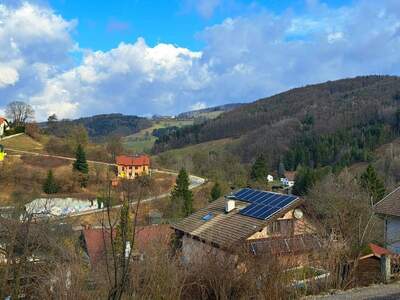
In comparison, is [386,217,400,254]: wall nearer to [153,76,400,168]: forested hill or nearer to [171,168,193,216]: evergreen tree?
[171,168,193,216]: evergreen tree

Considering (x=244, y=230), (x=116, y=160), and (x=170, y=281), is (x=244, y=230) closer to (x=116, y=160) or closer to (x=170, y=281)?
(x=170, y=281)

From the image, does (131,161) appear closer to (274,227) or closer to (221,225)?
(221,225)

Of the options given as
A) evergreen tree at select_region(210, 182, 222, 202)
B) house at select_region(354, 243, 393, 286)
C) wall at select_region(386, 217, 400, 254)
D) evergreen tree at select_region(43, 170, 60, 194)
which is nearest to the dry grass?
evergreen tree at select_region(43, 170, 60, 194)

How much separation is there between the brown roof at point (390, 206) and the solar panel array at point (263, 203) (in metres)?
3.29

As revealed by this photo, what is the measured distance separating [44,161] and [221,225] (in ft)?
155

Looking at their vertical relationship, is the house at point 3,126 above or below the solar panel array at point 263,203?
above

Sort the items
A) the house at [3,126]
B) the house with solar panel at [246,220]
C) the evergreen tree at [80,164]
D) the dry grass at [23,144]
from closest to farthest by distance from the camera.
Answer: the house with solar panel at [246,220]
the evergreen tree at [80,164]
the dry grass at [23,144]
the house at [3,126]

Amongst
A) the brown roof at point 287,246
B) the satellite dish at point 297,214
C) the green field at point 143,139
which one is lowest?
the satellite dish at point 297,214

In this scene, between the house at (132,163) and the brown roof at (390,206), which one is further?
the house at (132,163)

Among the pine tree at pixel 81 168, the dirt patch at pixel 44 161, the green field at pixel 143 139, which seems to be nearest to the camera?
the pine tree at pixel 81 168

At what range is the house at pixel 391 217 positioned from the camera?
57.7 ft

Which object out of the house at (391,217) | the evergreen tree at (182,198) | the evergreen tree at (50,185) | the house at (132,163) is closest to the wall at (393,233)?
the house at (391,217)

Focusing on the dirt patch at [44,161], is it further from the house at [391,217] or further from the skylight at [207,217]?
the house at [391,217]

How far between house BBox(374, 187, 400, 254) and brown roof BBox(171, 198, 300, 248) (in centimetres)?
336
